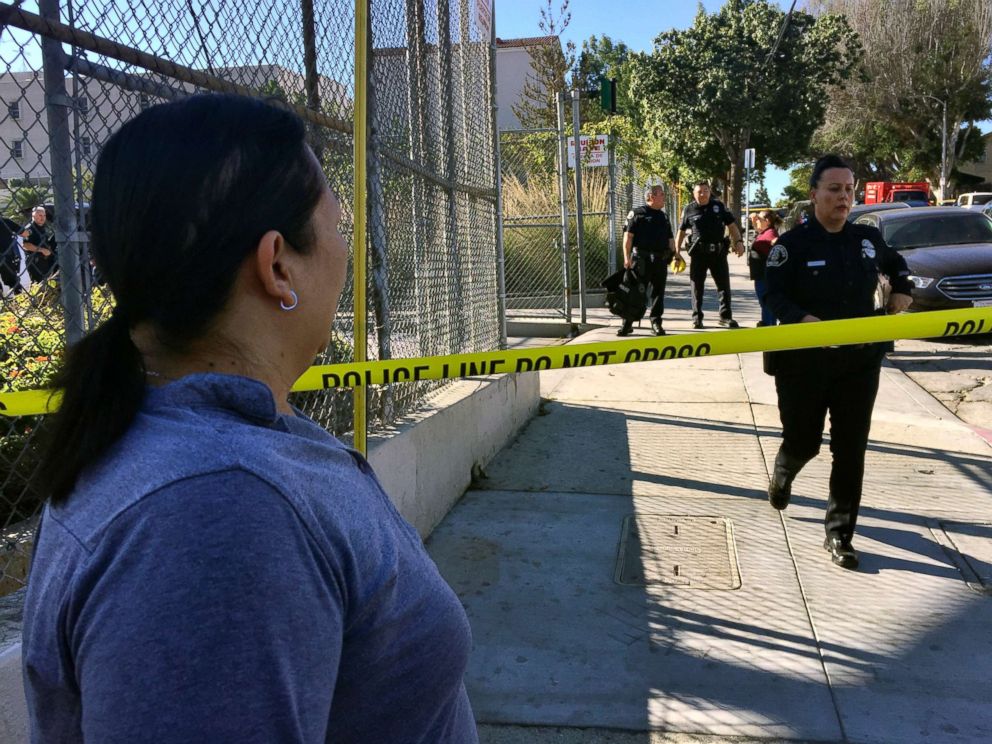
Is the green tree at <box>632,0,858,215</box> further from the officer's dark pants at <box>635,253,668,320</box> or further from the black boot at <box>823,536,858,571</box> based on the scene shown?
the black boot at <box>823,536,858,571</box>

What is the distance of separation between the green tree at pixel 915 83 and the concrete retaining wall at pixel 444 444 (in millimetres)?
35265

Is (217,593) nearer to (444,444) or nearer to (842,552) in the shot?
(842,552)

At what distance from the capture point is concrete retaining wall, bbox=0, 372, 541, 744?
4223mm

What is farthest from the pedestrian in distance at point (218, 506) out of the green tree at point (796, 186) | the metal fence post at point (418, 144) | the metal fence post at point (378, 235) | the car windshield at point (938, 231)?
the green tree at point (796, 186)

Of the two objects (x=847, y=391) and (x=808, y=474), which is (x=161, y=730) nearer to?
(x=847, y=391)

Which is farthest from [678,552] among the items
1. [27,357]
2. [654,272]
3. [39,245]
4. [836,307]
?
[654,272]

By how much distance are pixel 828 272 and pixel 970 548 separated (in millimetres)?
1598

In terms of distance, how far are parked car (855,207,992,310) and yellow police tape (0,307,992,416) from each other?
893 centimetres

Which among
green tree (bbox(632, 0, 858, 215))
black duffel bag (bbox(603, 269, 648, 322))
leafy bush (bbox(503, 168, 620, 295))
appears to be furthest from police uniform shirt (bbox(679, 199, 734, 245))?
green tree (bbox(632, 0, 858, 215))

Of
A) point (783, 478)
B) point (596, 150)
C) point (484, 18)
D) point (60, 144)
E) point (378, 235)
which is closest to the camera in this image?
point (60, 144)

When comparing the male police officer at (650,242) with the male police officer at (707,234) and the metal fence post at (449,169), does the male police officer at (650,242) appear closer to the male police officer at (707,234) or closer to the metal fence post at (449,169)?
the male police officer at (707,234)

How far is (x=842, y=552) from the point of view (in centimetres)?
420

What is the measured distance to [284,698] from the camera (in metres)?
0.75

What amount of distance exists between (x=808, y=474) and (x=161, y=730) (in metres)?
5.46
